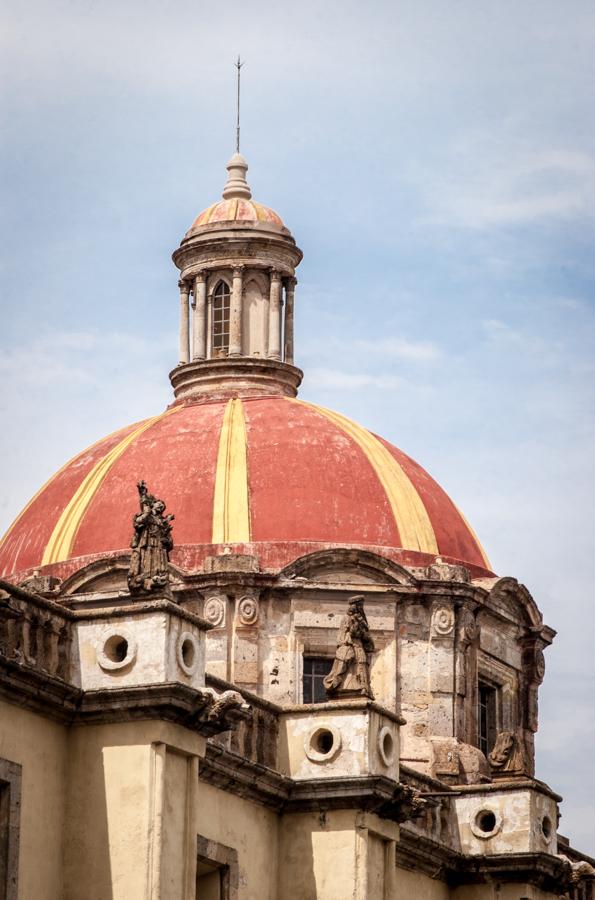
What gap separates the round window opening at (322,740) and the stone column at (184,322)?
51.4 feet

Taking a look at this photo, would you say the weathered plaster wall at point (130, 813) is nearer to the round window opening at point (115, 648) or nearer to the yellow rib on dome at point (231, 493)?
the round window opening at point (115, 648)

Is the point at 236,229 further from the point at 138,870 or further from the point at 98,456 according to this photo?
the point at 138,870

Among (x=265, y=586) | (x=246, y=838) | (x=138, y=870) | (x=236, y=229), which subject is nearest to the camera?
(x=138, y=870)

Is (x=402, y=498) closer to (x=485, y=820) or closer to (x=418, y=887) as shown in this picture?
(x=485, y=820)

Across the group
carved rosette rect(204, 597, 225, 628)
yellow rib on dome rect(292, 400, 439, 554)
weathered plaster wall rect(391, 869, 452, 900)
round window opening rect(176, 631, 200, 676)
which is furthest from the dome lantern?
round window opening rect(176, 631, 200, 676)

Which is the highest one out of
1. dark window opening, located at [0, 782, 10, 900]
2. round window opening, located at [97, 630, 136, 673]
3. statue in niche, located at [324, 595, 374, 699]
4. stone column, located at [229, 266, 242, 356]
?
stone column, located at [229, 266, 242, 356]

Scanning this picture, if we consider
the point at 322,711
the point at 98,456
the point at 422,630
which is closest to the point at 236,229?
the point at 98,456

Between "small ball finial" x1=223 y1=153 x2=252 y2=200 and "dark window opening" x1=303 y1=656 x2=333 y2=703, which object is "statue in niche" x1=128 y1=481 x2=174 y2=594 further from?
"small ball finial" x1=223 y1=153 x2=252 y2=200

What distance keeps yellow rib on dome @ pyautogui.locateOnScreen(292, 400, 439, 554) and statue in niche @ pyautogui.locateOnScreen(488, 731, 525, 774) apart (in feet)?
15.2

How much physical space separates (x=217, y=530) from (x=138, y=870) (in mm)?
15578

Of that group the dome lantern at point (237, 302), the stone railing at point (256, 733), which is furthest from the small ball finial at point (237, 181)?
the stone railing at point (256, 733)

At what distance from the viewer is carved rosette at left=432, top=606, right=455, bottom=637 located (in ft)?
162

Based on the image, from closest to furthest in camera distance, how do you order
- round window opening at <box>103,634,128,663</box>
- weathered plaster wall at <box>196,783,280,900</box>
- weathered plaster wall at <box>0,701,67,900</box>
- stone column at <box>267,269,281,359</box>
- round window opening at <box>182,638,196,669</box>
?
weathered plaster wall at <box>0,701,67,900</box>, round window opening at <box>103,634,128,663</box>, round window opening at <box>182,638,196,669</box>, weathered plaster wall at <box>196,783,280,900</box>, stone column at <box>267,269,281,359</box>

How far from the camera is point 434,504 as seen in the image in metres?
51.1
